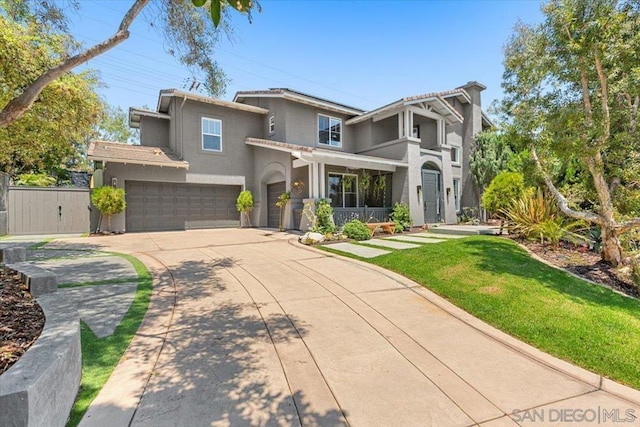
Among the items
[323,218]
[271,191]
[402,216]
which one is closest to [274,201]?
[271,191]

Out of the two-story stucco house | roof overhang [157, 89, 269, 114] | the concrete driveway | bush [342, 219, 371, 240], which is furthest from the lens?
roof overhang [157, 89, 269, 114]

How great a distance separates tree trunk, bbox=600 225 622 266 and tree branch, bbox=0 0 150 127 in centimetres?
1064

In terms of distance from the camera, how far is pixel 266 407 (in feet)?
8.63

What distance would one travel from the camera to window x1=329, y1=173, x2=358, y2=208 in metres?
15.8

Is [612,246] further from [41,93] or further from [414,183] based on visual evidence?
[41,93]

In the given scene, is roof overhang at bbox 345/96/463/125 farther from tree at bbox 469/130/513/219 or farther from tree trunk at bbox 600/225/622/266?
tree trunk at bbox 600/225/622/266

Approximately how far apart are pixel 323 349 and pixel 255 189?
14616 millimetres

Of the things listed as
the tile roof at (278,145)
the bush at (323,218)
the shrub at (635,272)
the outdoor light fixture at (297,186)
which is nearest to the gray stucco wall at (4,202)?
the tile roof at (278,145)

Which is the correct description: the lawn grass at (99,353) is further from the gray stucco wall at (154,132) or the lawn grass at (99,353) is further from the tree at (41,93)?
the gray stucco wall at (154,132)

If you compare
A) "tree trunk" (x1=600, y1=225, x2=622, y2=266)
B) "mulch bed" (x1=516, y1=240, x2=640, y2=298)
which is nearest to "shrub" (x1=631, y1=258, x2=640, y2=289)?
"mulch bed" (x1=516, y1=240, x2=640, y2=298)

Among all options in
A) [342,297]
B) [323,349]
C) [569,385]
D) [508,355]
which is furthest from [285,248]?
[569,385]

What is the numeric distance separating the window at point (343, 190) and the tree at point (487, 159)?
807cm

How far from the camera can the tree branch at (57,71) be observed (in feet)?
14.4

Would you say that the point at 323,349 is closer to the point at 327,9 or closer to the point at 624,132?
the point at 624,132
